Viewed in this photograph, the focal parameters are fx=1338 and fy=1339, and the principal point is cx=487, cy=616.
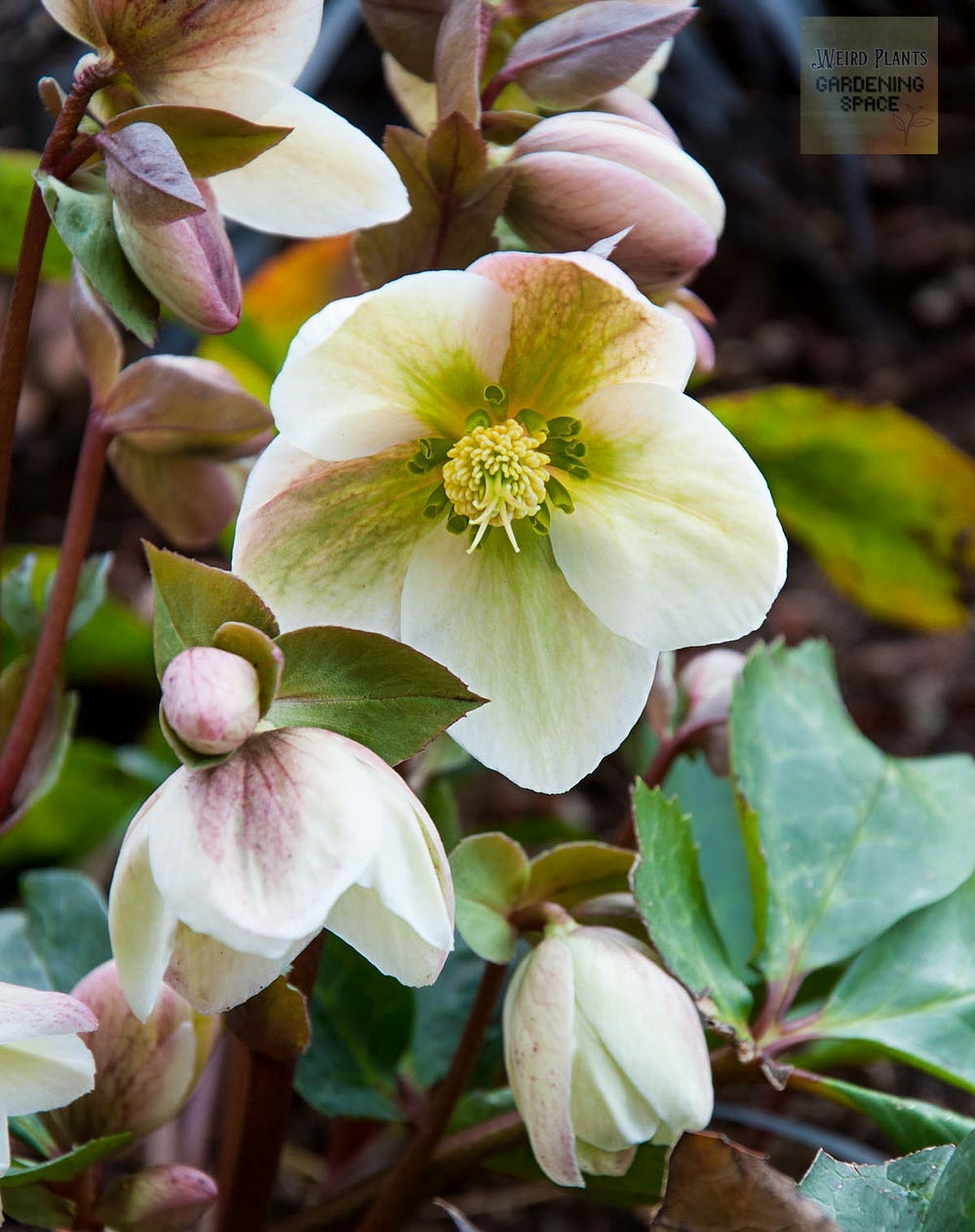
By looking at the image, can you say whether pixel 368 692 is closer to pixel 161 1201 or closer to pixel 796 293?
pixel 161 1201

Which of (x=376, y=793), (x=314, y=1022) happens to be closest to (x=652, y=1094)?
(x=376, y=793)

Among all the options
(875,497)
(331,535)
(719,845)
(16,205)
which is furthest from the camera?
(875,497)

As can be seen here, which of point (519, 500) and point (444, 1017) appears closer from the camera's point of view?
point (519, 500)

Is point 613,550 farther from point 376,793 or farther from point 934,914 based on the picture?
point 934,914

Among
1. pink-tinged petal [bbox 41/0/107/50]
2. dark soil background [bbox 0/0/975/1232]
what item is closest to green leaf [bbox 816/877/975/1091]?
pink-tinged petal [bbox 41/0/107/50]

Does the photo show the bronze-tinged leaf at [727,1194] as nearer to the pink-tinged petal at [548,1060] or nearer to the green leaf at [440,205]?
the pink-tinged petal at [548,1060]

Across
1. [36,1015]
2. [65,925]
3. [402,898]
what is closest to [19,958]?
[65,925]

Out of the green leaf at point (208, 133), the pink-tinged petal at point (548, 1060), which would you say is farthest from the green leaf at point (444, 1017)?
the green leaf at point (208, 133)
